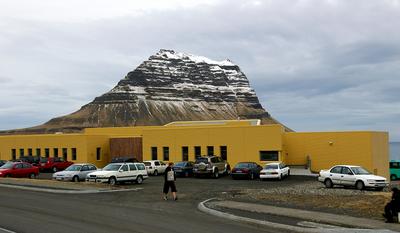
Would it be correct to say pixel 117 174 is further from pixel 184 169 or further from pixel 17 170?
pixel 17 170

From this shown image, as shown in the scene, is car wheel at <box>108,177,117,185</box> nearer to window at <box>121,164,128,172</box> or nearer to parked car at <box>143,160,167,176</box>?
window at <box>121,164,128,172</box>

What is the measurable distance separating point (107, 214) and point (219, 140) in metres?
30.4

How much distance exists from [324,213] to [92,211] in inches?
333

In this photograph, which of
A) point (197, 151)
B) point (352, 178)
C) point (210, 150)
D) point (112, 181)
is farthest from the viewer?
point (197, 151)

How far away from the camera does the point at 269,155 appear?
46.3 m

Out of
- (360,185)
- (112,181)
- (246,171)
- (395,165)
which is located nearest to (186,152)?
(246,171)

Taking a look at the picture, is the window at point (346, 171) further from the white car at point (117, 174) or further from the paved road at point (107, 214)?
the white car at point (117, 174)

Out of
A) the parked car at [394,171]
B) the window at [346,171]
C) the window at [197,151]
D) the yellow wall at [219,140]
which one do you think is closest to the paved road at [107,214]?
the window at [346,171]

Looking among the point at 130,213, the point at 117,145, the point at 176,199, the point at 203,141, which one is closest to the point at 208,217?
the point at 130,213

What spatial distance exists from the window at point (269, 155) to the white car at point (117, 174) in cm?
1474

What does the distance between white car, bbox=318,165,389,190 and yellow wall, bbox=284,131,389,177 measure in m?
12.2

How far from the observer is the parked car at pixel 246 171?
40.1 m

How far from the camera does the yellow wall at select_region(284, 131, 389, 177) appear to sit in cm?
4331

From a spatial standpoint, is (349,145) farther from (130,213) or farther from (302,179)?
(130,213)
